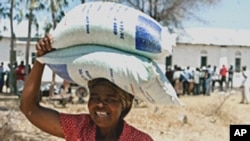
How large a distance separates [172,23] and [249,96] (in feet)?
28.1

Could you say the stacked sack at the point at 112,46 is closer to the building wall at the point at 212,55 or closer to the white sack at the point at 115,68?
the white sack at the point at 115,68

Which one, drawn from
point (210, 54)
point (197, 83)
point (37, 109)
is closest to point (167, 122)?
point (37, 109)

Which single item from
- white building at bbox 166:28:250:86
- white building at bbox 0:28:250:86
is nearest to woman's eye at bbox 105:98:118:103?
white building at bbox 0:28:250:86

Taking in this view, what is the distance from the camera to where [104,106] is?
232 centimetres

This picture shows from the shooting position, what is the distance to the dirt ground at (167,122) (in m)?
9.02

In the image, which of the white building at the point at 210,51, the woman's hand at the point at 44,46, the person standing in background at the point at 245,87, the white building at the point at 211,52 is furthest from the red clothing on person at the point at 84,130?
the white building at the point at 211,52

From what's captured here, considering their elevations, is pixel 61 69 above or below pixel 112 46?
below

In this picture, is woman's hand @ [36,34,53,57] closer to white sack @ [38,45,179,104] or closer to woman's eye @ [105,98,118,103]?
white sack @ [38,45,179,104]

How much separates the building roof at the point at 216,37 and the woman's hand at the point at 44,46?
32433mm

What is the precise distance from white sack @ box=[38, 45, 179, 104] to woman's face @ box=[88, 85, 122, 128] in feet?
0.20

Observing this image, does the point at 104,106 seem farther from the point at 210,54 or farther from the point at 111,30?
the point at 210,54

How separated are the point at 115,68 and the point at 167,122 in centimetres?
1011

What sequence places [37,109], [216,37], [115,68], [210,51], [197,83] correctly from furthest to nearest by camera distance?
[216,37] < [210,51] < [197,83] < [37,109] < [115,68]

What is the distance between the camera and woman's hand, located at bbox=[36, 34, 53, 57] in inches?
92.7
